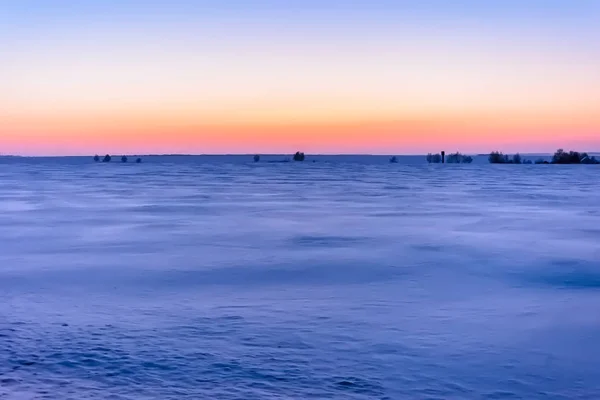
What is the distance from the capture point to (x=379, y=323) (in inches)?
217

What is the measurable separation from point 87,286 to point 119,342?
7.48ft

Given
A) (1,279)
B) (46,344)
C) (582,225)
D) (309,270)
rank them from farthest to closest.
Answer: (582,225), (309,270), (1,279), (46,344)

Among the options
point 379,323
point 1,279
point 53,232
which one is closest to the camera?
point 379,323

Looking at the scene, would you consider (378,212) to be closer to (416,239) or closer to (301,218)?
(301,218)

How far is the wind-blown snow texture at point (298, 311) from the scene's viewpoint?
4.13m

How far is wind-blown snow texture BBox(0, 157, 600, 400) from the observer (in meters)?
4.13

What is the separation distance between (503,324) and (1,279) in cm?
521

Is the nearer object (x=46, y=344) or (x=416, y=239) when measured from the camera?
(x=46, y=344)

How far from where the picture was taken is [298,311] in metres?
5.92

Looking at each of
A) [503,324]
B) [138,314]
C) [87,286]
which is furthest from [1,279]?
[503,324]

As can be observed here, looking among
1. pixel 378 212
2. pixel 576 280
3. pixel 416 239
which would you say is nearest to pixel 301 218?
pixel 378 212

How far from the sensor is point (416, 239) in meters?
11.0

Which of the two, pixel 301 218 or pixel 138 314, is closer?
pixel 138 314

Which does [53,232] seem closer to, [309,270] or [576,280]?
[309,270]
